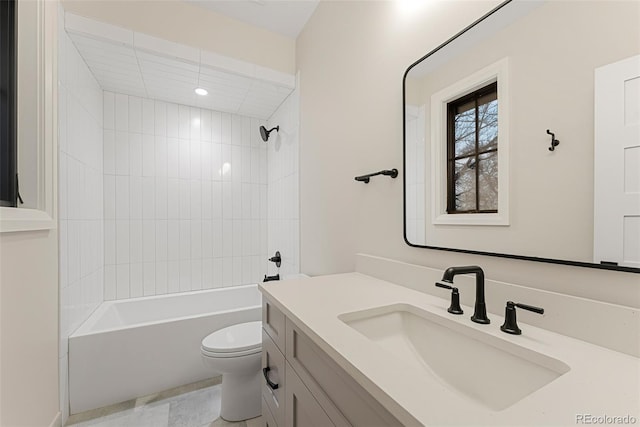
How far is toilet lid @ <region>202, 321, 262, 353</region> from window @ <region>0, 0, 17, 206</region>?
45.6 inches

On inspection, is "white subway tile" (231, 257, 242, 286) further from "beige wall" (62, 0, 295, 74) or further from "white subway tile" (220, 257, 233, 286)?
"beige wall" (62, 0, 295, 74)

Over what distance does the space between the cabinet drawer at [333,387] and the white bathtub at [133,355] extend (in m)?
1.32

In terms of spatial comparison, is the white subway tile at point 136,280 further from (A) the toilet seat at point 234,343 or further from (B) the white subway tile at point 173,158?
(A) the toilet seat at point 234,343

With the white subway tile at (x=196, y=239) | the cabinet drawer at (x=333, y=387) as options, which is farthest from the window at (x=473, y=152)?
the white subway tile at (x=196, y=239)

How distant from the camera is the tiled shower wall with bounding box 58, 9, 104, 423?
1.52m

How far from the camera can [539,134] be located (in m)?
0.73

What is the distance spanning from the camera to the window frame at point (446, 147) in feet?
2.65

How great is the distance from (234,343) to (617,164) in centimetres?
174

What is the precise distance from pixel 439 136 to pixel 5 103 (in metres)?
1.88

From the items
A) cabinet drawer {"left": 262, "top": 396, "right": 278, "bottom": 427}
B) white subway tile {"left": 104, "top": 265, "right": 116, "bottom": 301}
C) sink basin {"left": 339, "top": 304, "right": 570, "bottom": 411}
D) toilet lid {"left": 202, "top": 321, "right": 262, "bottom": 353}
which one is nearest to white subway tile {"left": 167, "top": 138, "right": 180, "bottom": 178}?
white subway tile {"left": 104, "top": 265, "right": 116, "bottom": 301}

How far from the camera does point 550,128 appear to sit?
706mm

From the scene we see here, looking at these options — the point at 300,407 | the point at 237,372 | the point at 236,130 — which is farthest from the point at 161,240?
the point at 300,407

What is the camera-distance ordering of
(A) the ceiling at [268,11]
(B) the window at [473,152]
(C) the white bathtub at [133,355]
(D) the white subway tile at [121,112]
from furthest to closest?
(D) the white subway tile at [121,112] → (A) the ceiling at [268,11] → (C) the white bathtub at [133,355] → (B) the window at [473,152]

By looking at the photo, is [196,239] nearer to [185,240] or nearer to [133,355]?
[185,240]
